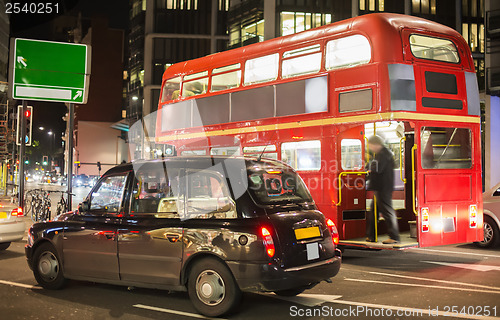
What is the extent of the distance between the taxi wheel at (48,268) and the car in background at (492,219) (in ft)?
29.8

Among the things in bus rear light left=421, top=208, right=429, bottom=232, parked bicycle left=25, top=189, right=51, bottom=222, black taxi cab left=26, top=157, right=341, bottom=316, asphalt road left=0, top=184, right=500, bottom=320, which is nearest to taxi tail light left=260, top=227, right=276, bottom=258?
black taxi cab left=26, top=157, right=341, bottom=316

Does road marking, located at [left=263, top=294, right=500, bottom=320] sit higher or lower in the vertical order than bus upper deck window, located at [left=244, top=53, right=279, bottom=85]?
lower

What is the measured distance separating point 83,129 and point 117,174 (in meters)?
77.8

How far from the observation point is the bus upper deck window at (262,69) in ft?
36.1

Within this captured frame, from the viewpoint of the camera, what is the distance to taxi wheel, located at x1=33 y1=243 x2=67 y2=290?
24.1 feet

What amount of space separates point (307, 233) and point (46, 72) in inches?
393

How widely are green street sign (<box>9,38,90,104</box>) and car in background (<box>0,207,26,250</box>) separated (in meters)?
3.58

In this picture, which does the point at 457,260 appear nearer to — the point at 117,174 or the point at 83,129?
the point at 117,174

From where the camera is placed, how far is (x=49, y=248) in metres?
7.51

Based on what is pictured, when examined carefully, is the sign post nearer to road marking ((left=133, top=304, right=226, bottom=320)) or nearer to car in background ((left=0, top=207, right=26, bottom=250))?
car in background ((left=0, top=207, right=26, bottom=250))

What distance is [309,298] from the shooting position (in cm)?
682

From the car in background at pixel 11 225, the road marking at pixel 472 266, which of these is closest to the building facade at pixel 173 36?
the car in background at pixel 11 225

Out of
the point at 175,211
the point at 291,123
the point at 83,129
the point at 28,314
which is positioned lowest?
the point at 28,314

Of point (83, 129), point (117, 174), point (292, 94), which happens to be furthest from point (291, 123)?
point (83, 129)
